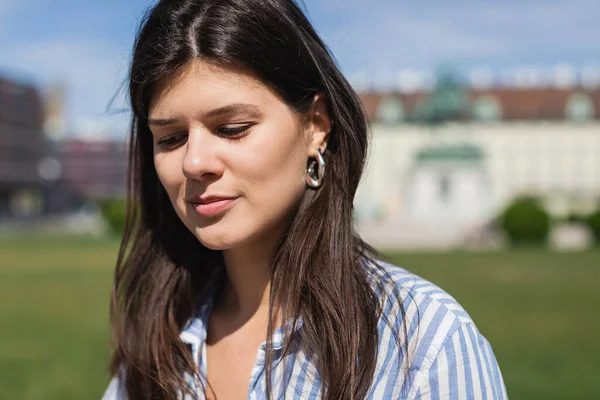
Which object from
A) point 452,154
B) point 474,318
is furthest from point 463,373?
point 452,154

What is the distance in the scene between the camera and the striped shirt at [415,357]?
1.33 metres

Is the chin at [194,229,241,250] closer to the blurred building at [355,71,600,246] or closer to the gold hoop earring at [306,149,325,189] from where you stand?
the gold hoop earring at [306,149,325,189]

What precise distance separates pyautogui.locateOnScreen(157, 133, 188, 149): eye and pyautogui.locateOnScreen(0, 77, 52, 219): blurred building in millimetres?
49548

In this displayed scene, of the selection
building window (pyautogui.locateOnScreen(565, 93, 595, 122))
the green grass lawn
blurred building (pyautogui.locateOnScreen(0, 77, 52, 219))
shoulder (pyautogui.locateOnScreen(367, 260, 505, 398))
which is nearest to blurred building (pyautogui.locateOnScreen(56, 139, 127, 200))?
blurred building (pyautogui.locateOnScreen(0, 77, 52, 219))

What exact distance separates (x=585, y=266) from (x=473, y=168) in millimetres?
12830

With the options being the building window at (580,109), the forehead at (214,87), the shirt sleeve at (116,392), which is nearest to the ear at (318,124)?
A: the forehead at (214,87)

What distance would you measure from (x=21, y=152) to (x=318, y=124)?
181ft

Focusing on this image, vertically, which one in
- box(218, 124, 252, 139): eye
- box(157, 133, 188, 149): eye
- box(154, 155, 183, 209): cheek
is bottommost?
box(154, 155, 183, 209): cheek

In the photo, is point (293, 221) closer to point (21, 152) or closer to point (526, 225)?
point (526, 225)

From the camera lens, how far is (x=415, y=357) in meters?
1.37

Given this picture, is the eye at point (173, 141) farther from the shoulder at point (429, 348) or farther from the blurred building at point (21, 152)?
the blurred building at point (21, 152)

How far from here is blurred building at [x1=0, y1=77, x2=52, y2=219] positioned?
5053 centimetres

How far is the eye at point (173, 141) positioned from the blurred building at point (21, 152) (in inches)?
1951

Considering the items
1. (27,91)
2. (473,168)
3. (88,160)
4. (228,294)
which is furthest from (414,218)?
(88,160)
